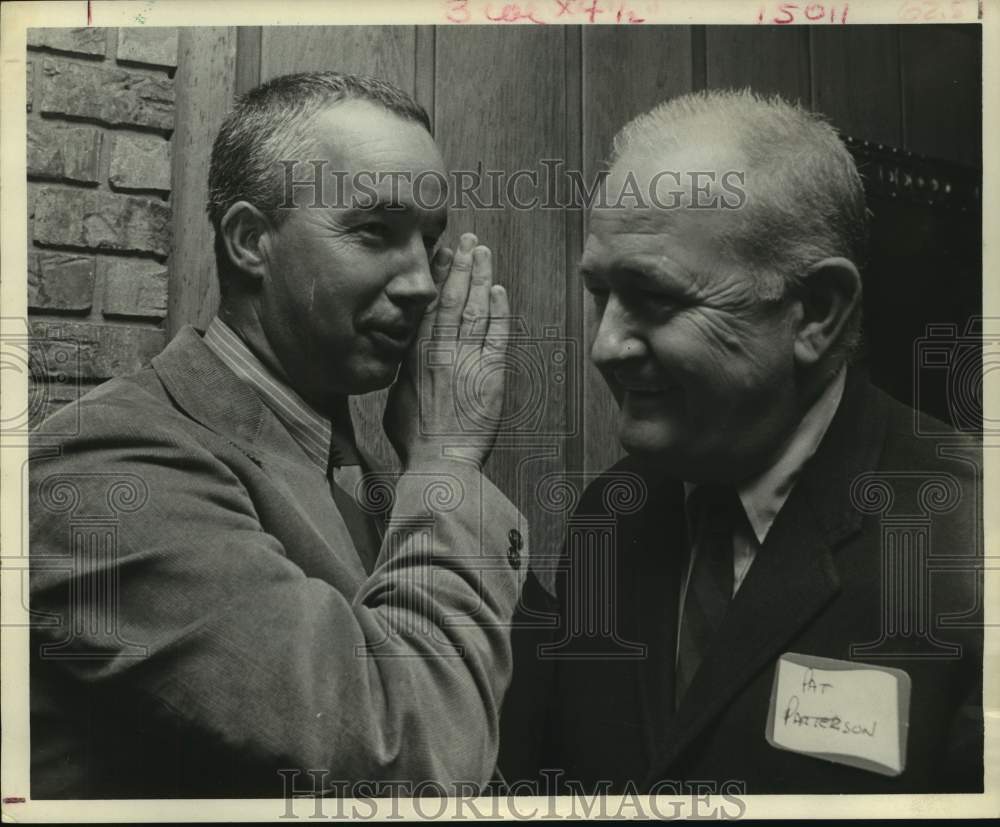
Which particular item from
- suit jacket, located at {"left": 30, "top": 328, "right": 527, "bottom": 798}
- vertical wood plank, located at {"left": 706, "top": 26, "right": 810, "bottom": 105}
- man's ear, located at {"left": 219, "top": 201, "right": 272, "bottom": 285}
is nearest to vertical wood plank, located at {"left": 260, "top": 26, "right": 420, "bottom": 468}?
suit jacket, located at {"left": 30, "top": 328, "right": 527, "bottom": 798}

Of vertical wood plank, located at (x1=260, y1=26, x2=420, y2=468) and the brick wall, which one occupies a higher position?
vertical wood plank, located at (x1=260, y1=26, x2=420, y2=468)

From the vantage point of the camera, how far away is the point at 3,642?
1872mm

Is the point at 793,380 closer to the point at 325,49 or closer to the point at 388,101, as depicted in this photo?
the point at 388,101

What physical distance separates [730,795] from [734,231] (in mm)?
909

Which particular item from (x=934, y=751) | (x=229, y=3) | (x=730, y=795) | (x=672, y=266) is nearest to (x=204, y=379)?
(x=229, y=3)

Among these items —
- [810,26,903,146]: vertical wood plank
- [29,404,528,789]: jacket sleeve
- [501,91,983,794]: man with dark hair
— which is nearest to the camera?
[29,404,528,789]: jacket sleeve

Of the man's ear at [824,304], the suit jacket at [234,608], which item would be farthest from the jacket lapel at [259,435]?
the man's ear at [824,304]

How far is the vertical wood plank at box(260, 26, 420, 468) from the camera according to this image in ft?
6.21

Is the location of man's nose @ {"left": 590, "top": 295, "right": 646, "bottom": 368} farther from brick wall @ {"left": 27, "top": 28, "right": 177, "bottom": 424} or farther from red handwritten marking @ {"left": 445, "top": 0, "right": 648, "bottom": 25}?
brick wall @ {"left": 27, "top": 28, "right": 177, "bottom": 424}

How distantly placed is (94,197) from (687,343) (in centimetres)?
100

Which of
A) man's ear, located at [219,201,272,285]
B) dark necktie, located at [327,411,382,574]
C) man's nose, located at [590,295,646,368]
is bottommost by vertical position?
dark necktie, located at [327,411,382,574]

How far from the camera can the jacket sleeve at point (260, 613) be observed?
173 cm

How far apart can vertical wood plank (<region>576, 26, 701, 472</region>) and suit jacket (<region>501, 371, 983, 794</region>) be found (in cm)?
8

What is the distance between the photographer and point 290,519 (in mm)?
1792
